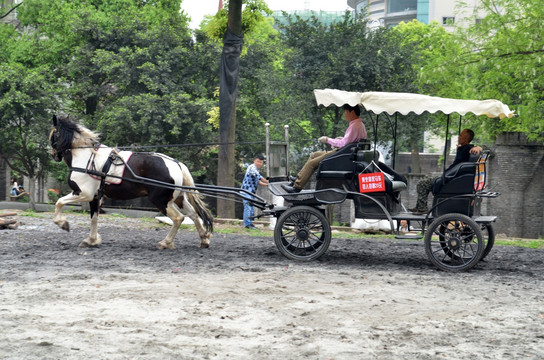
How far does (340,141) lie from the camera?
36.9ft

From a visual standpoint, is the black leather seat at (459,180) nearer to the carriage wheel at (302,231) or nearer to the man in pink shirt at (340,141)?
the man in pink shirt at (340,141)

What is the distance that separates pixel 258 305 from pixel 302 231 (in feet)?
11.6

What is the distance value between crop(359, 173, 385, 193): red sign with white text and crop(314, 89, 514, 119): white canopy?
1009mm

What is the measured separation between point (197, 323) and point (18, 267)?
177 inches

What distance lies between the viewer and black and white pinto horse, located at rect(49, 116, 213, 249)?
1246cm

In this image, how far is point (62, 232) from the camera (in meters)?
15.1

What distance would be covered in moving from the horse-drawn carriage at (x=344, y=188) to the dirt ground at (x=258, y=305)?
457 millimetres

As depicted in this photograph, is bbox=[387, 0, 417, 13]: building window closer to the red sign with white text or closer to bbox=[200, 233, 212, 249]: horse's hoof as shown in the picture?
bbox=[200, 233, 212, 249]: horse's hoof

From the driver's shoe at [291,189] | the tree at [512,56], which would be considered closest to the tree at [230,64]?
the tree at [512,56]

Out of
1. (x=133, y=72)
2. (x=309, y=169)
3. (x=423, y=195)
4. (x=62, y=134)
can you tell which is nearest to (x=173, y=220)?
(x=62, y=134)

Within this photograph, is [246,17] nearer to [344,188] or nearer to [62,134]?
[62,134]

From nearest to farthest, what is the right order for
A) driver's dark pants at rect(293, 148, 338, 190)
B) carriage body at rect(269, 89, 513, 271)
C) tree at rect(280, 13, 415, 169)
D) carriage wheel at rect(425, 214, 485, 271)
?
carriage wheel at rect(425, 214, 485, 271) < carriage body at rect(269, 89, 513, 271) < driver's dark pants at rect(293, 148, 338, 190) < tree at rect(280, 13, 415, 169)

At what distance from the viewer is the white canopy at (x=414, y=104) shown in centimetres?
1045

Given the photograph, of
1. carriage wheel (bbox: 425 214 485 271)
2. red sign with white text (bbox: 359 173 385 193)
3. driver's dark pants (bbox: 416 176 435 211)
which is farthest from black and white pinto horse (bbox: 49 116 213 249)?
carriage wheel (bbox: 425 214 485 271)
